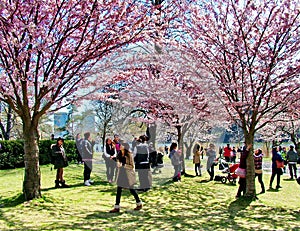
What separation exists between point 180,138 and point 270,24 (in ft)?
18.2

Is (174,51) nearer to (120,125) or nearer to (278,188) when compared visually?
(120,125)

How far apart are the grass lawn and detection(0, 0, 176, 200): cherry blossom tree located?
64 centimetres

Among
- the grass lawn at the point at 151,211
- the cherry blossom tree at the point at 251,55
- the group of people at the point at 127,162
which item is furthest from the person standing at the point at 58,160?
the cherry blossom tree at the point at 251,55

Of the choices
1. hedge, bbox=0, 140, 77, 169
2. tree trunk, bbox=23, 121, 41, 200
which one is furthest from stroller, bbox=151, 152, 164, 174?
tree trunk, bbox=23, 121, 41, 200

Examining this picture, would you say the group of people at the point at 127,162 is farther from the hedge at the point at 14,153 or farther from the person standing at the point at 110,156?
the hedge at the point at 14,153

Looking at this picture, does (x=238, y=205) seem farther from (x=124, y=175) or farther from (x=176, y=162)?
(x=176, y=162)

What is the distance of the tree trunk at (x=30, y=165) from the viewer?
598cm

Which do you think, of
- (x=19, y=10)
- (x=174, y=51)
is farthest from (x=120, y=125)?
(x=19, y=10)

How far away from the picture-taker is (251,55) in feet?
23.5

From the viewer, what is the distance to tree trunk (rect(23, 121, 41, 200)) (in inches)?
235

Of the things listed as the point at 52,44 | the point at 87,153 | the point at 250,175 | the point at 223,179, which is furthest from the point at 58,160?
the point at 223,179

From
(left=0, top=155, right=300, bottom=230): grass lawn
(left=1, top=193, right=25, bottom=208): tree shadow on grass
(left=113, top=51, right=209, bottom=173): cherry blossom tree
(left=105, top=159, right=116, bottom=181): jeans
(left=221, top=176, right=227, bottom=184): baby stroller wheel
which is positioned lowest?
(left=0, top=155, right=300, bottom=230): grass lawn

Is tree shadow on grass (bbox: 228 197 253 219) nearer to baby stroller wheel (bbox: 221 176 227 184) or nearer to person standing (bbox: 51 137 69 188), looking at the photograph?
baby stroller wheel (bbox: 221 176 227 184)

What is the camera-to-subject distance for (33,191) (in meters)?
5.98
